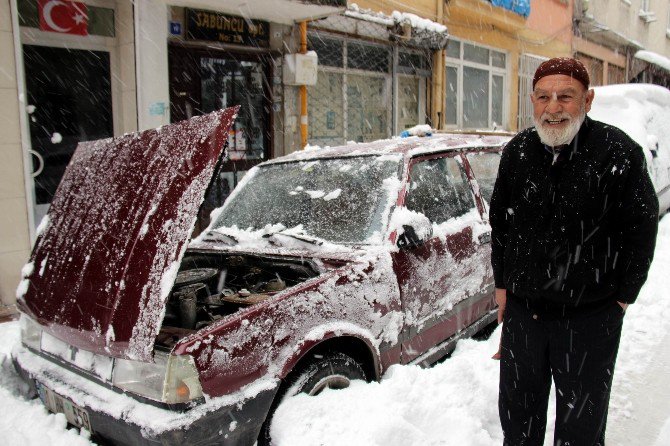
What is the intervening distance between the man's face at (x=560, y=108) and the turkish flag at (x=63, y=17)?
623 centimetres

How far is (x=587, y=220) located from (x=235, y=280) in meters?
2.25

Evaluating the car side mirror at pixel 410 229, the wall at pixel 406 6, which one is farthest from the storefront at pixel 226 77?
the car side mirror at pixel 410 229

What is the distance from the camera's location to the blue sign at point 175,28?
7.57 metres

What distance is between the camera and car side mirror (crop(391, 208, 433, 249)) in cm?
313

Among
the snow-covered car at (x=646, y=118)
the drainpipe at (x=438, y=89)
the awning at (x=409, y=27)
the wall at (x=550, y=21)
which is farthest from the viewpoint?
the wall at (x=550, y=21)

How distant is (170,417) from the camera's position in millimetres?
2189

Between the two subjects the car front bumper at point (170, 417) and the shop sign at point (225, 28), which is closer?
the car front bumper at point (170, 417)

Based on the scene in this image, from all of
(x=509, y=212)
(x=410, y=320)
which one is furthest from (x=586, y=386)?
(x=410, y=320)

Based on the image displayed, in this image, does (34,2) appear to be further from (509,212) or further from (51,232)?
(509,212)

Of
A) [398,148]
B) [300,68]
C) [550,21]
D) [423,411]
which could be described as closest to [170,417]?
[423,411]

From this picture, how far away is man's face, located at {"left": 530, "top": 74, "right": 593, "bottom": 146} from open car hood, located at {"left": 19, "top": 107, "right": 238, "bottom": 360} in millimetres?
1399

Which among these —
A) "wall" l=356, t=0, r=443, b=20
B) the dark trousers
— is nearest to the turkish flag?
"wall" l=356, t=0, r=443, b=20

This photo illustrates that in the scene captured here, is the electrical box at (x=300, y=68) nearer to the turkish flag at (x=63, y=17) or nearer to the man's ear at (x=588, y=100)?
the turkish flag at (x=63, y=17)

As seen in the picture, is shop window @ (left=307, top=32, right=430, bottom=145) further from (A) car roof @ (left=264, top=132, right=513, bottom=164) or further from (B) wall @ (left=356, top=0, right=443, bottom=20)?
(A) car roof @ (left=264, top=132, right=513, bottom=164)
